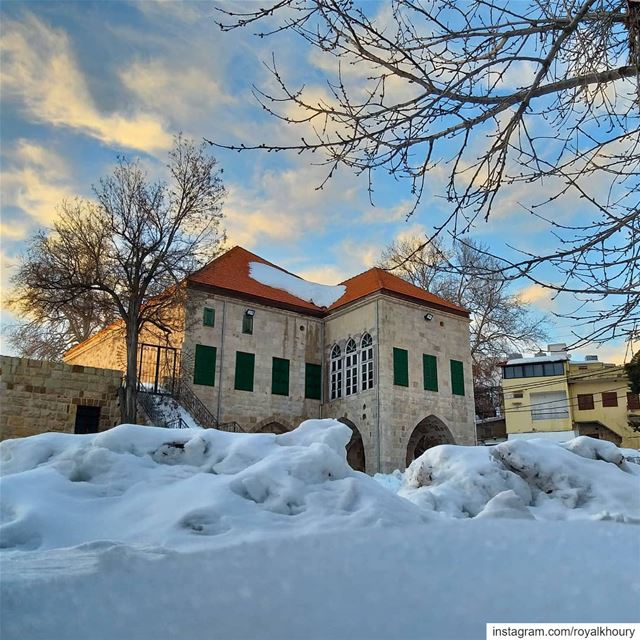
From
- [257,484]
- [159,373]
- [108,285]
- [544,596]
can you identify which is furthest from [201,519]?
[159,373]

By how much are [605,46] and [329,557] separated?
4.18m

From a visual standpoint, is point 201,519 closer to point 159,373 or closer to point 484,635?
point 484,635

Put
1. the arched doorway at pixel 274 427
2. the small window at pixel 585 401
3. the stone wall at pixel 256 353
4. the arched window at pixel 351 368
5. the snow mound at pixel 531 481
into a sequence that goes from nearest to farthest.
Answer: the snow mound at pixel 531 481 → the stone wall at pixel 256 353 → the arched doorway at pixel 274 427 → the arched window at pixel 351 368 → the small window at pixel 585 401

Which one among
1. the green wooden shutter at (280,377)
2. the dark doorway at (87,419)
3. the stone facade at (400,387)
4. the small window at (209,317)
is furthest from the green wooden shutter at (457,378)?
the dark doorway at (87,419)

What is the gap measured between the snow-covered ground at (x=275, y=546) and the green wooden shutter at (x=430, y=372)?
1411cm

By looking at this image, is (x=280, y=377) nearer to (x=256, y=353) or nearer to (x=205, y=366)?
(x=256, y=353)

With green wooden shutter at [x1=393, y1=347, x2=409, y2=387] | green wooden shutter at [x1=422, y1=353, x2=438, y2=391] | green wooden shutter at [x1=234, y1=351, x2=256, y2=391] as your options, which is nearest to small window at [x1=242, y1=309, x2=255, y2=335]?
green wooden shutter at [x1=234, y1=351, x2=256, y2=391]

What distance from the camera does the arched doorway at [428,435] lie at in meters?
20.5

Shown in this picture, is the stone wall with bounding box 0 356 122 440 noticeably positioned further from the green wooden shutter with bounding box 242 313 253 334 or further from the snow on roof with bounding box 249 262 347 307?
the snow on roof with bounding box 249 262 347 307

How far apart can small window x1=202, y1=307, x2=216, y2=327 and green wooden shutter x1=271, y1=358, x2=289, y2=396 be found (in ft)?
8.88

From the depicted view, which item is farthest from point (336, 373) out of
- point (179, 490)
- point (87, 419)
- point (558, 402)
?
point (558, 402)

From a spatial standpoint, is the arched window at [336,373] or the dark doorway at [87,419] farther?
the arched window at [336,373]

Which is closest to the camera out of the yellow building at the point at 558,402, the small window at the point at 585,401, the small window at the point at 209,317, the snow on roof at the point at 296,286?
the small window at the point at 209,317

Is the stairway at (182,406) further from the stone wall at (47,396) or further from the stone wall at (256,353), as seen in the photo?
the stone wall at (47,396)
